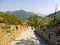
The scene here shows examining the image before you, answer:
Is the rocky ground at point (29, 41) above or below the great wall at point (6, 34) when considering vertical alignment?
below

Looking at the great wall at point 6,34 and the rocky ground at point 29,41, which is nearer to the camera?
the great wall at point 6,34

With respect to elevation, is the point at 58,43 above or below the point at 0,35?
below

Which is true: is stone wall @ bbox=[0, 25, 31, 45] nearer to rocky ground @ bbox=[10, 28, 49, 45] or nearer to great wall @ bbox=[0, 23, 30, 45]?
great wall @ bbox=[0, 23, 30, 45]

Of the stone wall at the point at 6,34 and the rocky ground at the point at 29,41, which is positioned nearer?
the stone wall at the point at 6,34

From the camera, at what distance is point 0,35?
30.2 feet

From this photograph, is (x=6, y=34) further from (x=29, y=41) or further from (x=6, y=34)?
(x=29, y=41)

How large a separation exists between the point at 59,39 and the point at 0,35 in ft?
13.3

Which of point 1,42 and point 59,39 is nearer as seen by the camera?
point 1,42

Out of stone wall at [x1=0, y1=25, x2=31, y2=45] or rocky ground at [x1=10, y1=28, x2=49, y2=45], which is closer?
stone wall at [x1=0, y1=25, x2=31, y2=45]

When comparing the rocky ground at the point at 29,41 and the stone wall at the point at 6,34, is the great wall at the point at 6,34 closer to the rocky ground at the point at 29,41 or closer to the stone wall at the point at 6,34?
the stone wall at the point at 6,34

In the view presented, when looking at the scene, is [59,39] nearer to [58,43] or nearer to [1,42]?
[58,43]

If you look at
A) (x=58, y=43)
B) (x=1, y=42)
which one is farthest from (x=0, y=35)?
(x=58, y=43)

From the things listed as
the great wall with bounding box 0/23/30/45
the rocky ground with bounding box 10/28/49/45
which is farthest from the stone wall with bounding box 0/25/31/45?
the rocky ground with bounding box 10/28/49/45

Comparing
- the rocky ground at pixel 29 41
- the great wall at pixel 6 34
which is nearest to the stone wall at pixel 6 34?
the great wall at pixel 6 34
